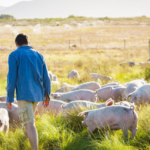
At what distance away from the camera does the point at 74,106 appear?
5.33m

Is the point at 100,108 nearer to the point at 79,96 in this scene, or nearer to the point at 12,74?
the point at 12,74

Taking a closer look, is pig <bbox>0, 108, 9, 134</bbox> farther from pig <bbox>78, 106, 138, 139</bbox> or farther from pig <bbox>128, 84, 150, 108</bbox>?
pig <bbox>128, 84, 150, 108</bbox>

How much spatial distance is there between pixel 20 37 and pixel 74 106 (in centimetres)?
228

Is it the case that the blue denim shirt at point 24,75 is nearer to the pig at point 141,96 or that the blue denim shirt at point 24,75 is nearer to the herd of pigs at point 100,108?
the herd of pigs at point 100,108

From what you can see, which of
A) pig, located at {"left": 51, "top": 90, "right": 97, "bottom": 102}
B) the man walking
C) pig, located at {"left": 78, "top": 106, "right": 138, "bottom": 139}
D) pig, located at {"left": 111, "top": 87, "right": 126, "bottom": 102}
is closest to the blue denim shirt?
the man walking

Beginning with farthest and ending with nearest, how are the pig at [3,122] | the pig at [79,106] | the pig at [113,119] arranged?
the pig at [79,106]
the pig at [3,122]
the pig at [113,119]

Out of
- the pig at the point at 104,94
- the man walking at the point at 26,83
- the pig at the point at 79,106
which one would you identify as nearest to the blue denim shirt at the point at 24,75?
the man walking at the point at 26,83

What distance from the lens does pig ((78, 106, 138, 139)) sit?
412 centimetres

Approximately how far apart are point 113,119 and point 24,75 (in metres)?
1.86

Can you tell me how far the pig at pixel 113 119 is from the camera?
4.12m

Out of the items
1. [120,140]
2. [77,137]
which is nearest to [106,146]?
[120,140]

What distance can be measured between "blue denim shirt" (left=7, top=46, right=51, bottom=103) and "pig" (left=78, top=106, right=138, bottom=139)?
4.34 ft

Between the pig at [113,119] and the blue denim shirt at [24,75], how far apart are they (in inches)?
52.1

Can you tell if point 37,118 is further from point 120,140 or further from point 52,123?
point 120,140
